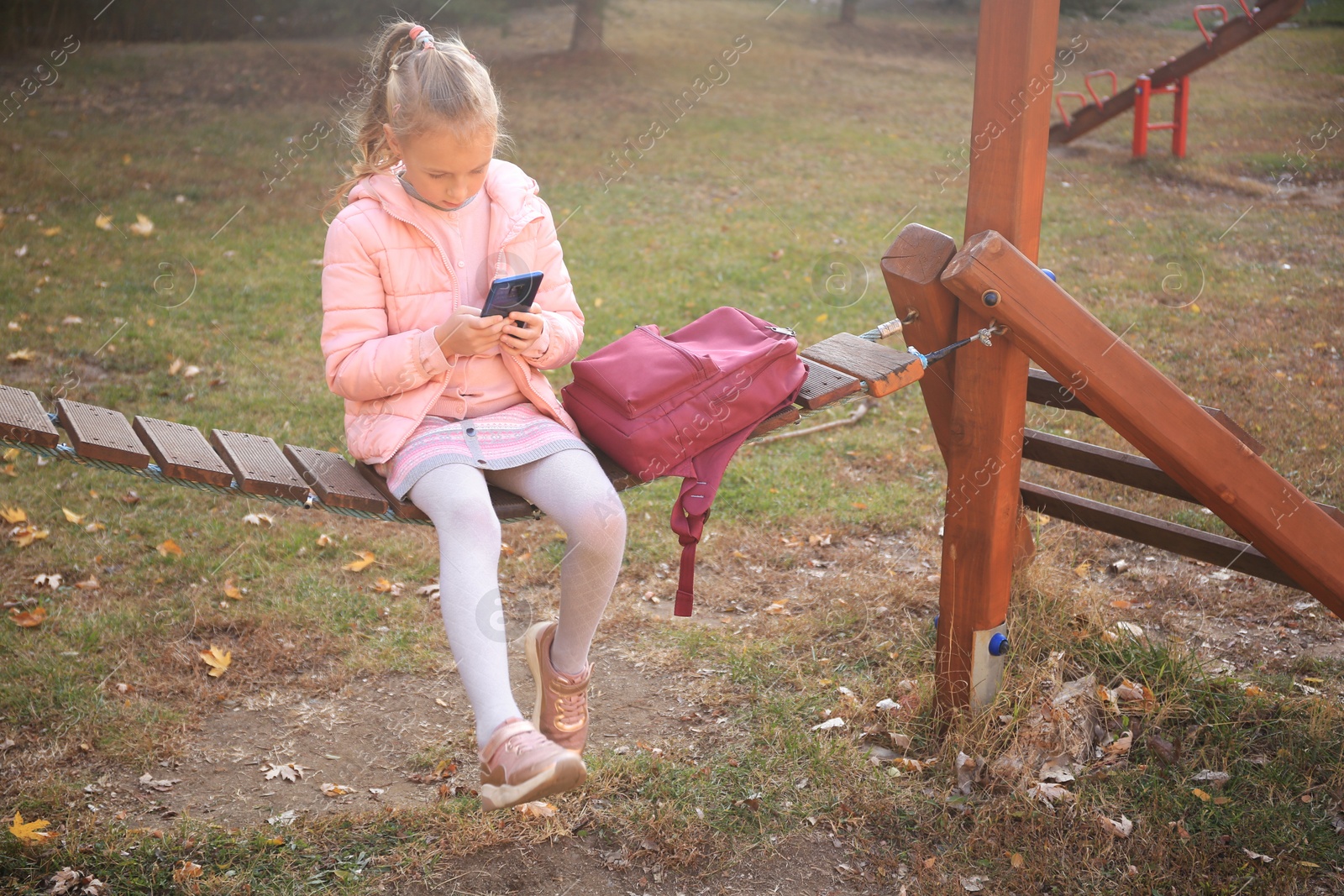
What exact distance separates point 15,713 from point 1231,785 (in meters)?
3.69

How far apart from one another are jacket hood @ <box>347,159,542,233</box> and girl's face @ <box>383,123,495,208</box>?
46 mm

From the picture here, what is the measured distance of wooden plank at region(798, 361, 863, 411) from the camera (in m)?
2.94

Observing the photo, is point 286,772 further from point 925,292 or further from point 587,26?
point 587,26

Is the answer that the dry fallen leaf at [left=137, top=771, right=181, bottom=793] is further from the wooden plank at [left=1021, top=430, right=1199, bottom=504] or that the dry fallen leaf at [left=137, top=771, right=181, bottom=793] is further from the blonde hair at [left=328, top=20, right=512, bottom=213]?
the wooden plank at [left=1021, top=430, right=1199, bottom=504]

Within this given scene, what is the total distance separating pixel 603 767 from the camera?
3199 mm

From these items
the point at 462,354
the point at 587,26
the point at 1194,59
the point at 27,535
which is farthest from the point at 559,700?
the point at 587,26

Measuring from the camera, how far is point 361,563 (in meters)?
4.38

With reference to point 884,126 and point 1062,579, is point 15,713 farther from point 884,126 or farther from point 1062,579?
point 884,126

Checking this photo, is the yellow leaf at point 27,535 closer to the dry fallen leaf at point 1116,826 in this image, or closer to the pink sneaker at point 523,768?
the pink sneaker at point 523,768

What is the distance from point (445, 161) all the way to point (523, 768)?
4.67 ft

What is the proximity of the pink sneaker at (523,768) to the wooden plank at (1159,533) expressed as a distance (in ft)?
6.69

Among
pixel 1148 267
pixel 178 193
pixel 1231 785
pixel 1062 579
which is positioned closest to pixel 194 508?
pixel 1062 579

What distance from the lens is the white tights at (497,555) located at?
2348 millimetres

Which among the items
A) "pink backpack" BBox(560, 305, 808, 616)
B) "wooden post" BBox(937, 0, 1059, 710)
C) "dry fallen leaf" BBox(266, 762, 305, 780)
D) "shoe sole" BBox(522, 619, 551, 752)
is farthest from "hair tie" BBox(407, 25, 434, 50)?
"dry fallen leaf" BBox(266, 762, 305, 780)
